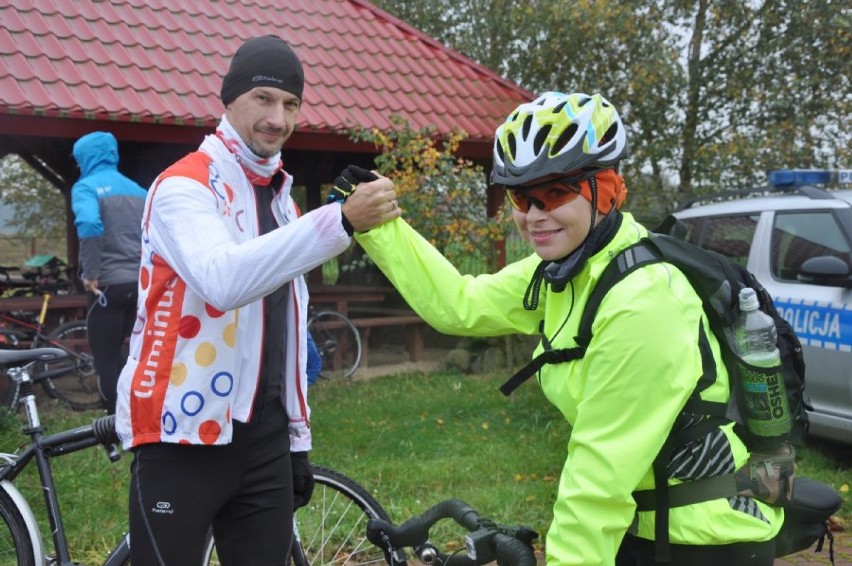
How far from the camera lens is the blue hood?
6.43 metres

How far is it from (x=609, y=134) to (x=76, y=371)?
295 inches

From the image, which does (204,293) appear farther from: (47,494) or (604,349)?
(47,494)

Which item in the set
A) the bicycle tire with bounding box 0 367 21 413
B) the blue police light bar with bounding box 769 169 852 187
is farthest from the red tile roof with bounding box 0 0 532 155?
the blue police light bar with bounding box 769 169 852 187

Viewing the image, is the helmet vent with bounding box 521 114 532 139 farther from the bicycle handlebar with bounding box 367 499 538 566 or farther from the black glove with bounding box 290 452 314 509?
→ the black glove with bounding box 290 452 314 509

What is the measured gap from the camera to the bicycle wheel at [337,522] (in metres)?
3.44

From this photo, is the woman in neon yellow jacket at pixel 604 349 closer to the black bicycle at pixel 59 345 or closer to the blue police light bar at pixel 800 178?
the blue police light bar at pixel 800 178

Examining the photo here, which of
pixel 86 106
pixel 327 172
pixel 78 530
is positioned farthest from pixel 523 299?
pixel 327 172

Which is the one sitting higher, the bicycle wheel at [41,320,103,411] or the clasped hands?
the clasped hands

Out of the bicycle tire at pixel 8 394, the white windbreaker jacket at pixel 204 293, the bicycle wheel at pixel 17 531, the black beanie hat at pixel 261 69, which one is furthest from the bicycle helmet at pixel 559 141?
the bicycle tire at pixel 8 394

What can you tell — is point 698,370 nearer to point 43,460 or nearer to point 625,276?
point 625,276

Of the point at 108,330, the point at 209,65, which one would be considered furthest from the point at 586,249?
the point at 209,65

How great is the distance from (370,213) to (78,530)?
343 cm

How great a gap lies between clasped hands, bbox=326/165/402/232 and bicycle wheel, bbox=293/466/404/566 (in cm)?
146

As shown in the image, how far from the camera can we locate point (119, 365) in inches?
260
